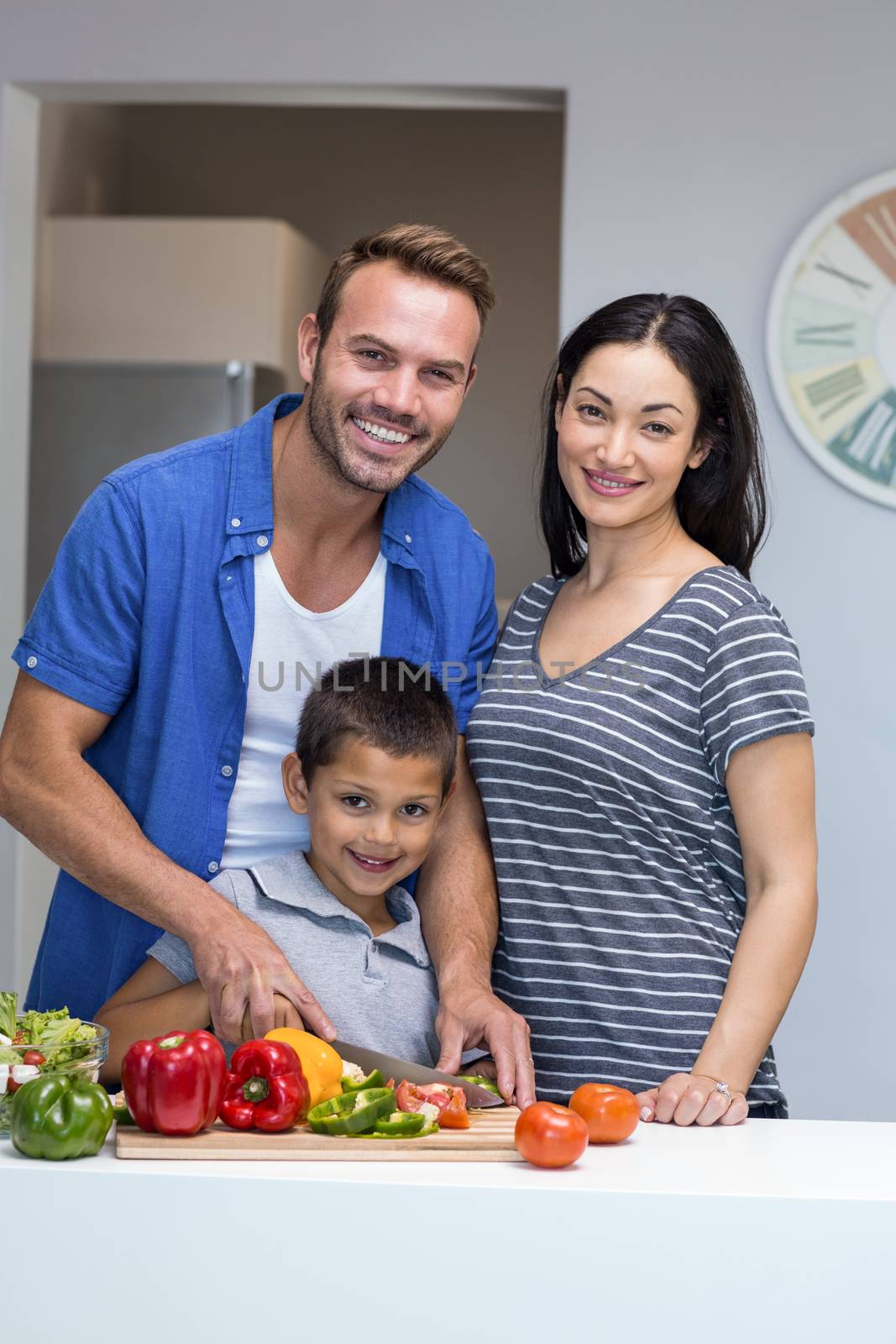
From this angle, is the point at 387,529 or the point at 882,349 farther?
the point at 882,349

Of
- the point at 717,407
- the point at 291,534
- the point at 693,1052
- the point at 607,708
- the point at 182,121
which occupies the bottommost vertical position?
the point at 693,1052

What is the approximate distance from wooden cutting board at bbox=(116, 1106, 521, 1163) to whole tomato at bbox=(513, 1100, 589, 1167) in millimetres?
43

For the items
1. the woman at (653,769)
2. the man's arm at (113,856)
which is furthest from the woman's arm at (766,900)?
the man's arm at (113,856)

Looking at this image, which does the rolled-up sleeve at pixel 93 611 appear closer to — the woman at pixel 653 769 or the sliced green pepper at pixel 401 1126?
the woman at pixel 653 769

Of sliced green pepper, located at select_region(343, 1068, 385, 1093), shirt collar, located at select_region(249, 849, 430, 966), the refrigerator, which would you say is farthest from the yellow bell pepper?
the refrigerator

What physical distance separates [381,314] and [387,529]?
0.28 meters

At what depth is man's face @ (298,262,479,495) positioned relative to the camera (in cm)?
170

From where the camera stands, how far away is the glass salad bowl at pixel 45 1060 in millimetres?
1169

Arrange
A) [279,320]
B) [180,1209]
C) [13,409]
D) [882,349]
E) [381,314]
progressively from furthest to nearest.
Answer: [279,320]
[13,409]
[882,349]
[381,314]
[180,1209]

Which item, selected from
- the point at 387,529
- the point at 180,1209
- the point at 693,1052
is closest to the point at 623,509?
the point at 387,529

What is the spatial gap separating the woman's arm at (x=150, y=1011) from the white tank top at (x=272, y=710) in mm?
166

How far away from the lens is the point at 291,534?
1.78 metres

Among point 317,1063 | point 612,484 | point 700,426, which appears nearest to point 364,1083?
point 317,1063

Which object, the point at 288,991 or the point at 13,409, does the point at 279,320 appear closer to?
the point at 13,409
